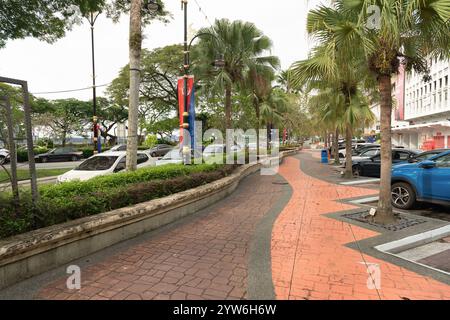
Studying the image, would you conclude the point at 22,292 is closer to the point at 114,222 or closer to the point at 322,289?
the point at 114,222

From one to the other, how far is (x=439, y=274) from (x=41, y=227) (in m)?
5.35

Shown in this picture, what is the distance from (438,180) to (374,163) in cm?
748

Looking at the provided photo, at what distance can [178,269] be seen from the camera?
155 inches

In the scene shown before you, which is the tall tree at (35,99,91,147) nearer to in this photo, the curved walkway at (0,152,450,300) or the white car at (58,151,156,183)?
the white car at (58,151,156,183)

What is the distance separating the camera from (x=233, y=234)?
5.49 m

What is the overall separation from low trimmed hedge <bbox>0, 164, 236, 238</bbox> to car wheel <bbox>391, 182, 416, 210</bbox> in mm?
5159

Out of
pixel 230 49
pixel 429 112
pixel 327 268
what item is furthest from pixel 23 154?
pixel 429 112

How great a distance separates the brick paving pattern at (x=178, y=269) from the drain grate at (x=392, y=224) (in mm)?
2326

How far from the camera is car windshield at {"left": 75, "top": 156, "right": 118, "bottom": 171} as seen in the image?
9.41 metres

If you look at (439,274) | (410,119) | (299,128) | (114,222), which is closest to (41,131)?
(299,128)

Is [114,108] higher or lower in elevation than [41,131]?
higher

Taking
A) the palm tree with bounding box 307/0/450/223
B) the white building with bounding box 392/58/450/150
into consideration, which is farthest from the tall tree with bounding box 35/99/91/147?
the palm tree with bounding box 307/0/450/223

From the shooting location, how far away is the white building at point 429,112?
31.4 meters

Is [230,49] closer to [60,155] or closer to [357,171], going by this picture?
[357,171]
